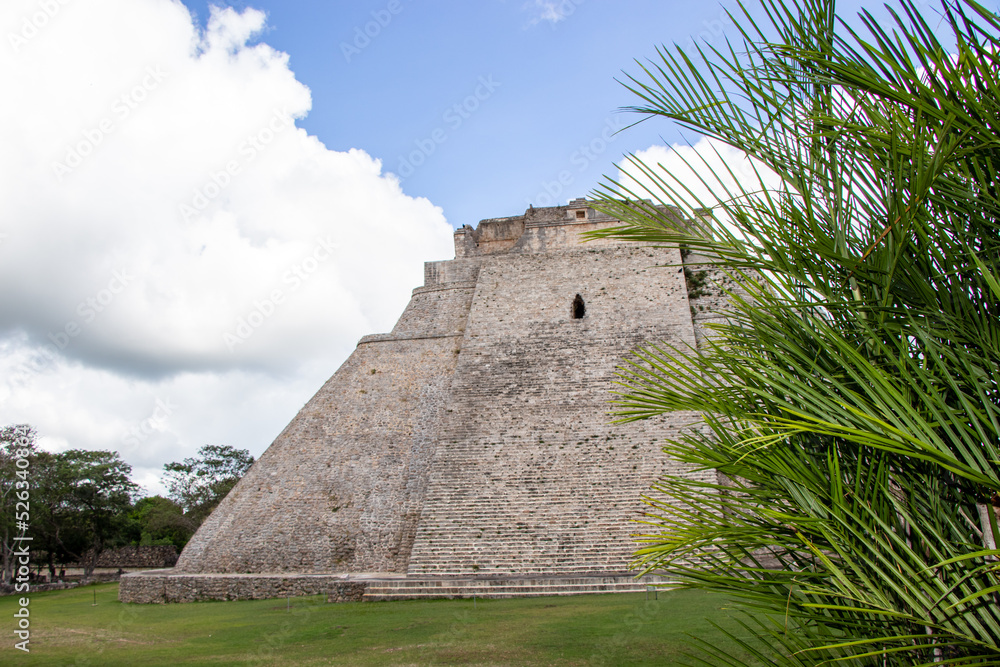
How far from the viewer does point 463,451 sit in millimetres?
11273

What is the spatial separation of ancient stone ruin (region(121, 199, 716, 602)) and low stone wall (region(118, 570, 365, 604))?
0.02m

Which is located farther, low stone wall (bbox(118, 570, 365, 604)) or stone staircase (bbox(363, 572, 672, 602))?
low stone wall (bbox(118, 570, 365, 604))

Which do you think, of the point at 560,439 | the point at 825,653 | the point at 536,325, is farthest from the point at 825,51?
the point at 536,325

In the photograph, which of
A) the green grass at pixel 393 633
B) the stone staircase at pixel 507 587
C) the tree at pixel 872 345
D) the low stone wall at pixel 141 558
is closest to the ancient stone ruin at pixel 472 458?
the stone staircase at pixel 507 587

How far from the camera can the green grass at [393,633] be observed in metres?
5.05

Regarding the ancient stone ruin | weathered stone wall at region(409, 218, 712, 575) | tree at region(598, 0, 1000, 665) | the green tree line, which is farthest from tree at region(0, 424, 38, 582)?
tree at region(598, 0, 1000, 665)

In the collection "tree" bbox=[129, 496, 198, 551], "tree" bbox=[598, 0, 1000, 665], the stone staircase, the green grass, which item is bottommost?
the green grass

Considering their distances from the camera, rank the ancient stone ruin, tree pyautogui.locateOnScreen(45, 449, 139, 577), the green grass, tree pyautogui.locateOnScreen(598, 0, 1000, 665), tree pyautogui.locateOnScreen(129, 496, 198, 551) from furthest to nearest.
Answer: tree pyautogui.locateOnScreen(129, 496, 198, 551), tree pyautogui.locateOnScreen(45, 449, 139, 577), the ancient stone ruin, the green grass, tree pyautogui.locateOnScreen(598, 0, 1000, 665)

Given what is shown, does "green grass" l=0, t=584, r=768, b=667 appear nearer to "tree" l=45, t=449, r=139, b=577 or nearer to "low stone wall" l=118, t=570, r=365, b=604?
"low stone wall" l=118, t=570, r=365, b=604

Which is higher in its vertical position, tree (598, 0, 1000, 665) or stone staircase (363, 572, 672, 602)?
tree (598, 0, 1000, 665)

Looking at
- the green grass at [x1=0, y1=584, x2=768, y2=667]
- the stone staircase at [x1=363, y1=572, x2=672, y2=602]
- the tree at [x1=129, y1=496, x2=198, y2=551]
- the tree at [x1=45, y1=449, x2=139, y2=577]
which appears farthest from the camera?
the tree at [x1=129, y1=496, x2=198, y2=551]

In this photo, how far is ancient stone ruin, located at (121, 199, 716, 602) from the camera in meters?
9.38

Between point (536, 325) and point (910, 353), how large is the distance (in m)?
12.5

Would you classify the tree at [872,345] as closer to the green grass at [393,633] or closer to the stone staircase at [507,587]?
the green grass at [393,633]
